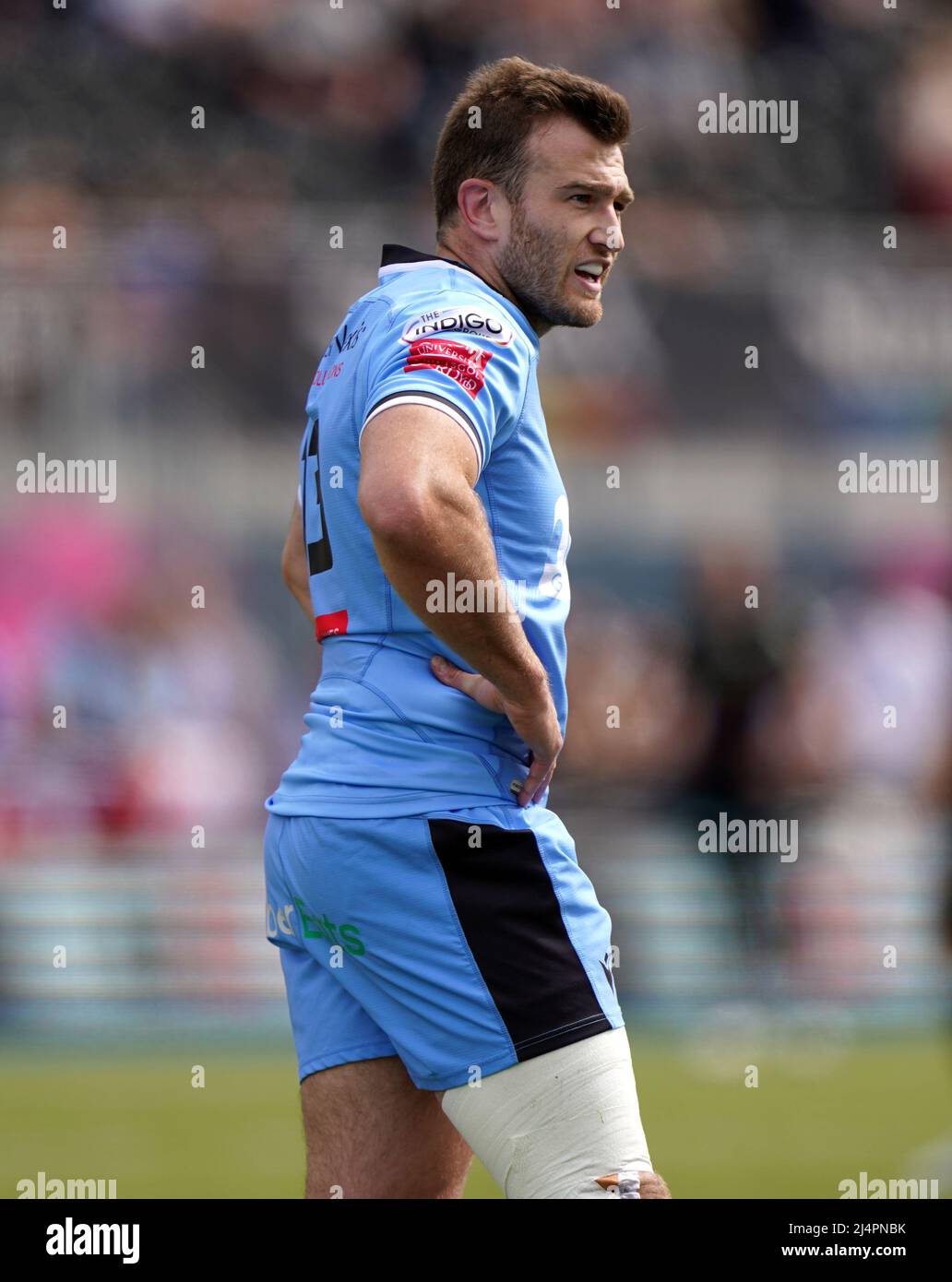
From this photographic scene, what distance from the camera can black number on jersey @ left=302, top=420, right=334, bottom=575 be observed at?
9.40 feet

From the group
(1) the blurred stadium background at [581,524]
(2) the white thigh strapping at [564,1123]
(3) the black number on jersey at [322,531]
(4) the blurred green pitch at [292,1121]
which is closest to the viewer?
(2) the white thigh strapping at [564,1123]

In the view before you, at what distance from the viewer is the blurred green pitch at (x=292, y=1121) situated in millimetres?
5930

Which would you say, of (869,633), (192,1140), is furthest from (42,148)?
(192,1140)

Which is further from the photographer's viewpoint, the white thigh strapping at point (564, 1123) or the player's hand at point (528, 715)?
the player's hand at point (528, 715)

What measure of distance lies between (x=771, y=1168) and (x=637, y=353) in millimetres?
6717

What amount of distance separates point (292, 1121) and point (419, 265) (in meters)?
4.92

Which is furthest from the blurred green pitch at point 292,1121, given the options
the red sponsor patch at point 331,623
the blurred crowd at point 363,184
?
the blurred crowd at point 363,184

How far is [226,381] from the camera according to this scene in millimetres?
10969

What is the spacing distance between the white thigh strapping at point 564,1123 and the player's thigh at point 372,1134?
9.0 inches

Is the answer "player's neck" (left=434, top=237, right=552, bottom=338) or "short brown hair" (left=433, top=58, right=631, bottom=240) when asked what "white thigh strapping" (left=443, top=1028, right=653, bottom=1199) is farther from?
"short brown hair" (left=433, top=58, right=631, bottom=240)

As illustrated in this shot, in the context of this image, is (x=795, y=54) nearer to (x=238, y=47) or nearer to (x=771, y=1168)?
(x=238, y=47)

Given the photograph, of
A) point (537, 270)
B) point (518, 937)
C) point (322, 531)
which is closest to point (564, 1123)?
point (518, 937)

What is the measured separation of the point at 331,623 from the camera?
9.32 ft

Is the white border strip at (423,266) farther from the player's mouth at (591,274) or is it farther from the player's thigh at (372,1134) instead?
the player's thigh at (372,1134)
